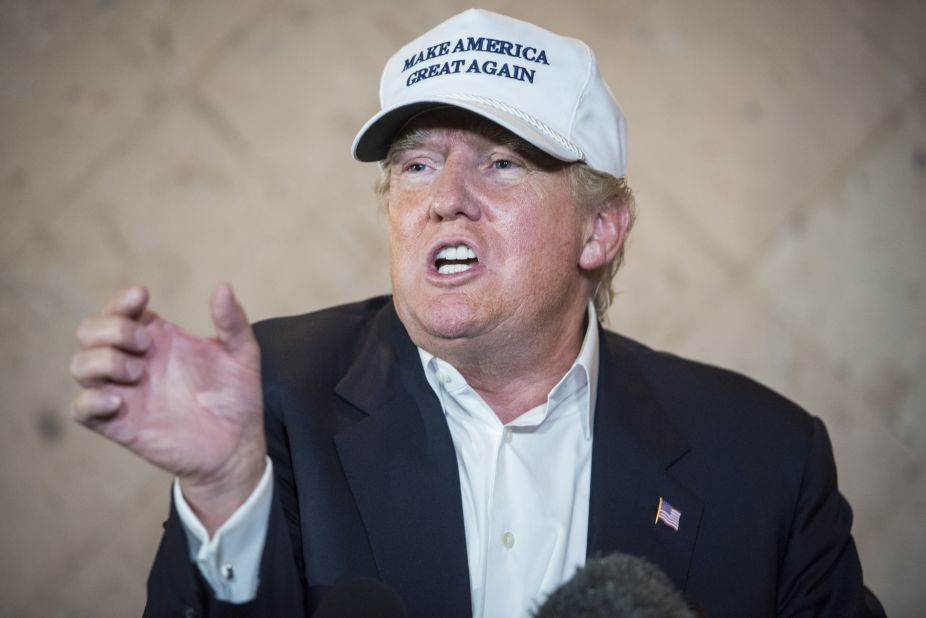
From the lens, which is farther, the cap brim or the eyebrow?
the eyebrow

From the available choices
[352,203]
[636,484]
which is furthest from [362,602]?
[352,203]

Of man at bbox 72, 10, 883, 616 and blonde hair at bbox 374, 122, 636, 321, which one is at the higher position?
blonde hair at bbox 374, 122, 636, 321

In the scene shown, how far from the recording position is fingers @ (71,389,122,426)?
1070mm

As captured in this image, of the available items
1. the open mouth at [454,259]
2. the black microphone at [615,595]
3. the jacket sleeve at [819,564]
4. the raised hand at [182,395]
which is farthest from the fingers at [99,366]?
Answer: the jacket sleeve at [819,564]

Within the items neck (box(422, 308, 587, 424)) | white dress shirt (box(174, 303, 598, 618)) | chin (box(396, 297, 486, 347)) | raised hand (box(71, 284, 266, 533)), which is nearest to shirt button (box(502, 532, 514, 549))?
white dress shirt (box(174, 303, 598, 618))

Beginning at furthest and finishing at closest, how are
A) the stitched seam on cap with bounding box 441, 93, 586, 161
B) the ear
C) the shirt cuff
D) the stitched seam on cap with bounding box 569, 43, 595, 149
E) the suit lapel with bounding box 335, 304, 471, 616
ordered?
the ear → the stitched seam on cap with bounding box 569, 43, 595, 149 → the stitched seam on cap with bounding box 441, 93, 586, 161 → the suit lapel with bounding box 335, 304, 471, 616 → the shirt cuff

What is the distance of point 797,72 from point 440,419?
1.64m

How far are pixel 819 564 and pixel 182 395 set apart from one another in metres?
1.22

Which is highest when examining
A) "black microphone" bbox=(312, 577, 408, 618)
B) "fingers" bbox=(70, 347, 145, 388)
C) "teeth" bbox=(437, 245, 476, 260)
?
"teeth" bbox=(437, 245, 476, 260)

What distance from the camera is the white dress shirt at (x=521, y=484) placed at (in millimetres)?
1610

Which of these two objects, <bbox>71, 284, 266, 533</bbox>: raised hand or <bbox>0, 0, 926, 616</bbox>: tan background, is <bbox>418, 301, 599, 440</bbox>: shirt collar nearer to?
<bbox>71, 284, 266, 533</bbox>: raised hand

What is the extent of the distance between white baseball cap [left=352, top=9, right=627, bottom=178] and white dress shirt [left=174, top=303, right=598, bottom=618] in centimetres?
43

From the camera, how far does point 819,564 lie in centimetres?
176

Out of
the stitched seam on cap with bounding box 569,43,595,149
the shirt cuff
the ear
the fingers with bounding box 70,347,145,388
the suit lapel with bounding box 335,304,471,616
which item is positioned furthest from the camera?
the ear
